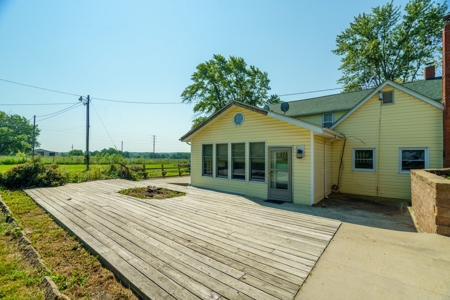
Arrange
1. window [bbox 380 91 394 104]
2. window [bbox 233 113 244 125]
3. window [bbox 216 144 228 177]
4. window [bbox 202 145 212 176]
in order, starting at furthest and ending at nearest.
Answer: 1. window [bbox 202 145 212 176]
2. window [bbox 216 144 228 177]
3. window [bbox 233 113 244 125]
4. window [bbox 380 91 394 104]

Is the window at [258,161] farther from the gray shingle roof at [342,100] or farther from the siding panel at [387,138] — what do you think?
the gray shingle roof at [342,100]

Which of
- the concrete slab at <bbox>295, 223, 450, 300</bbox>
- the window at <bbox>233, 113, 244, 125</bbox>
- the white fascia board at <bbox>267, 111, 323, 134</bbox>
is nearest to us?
the concrete slab at <bbox>295, 223, 450, 300</bbox>

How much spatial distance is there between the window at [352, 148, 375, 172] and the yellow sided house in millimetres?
35

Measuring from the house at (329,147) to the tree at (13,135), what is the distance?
5617cm

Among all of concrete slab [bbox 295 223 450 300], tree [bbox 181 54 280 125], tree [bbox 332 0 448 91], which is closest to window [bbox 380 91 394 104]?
concrete slab [bbox 295 223 450 300]

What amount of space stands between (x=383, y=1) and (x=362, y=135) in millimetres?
16810

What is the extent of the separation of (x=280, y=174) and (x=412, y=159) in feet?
17.6

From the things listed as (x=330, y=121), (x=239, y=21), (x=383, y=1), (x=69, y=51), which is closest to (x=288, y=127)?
(x=330, y=121)

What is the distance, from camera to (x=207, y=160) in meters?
9.48

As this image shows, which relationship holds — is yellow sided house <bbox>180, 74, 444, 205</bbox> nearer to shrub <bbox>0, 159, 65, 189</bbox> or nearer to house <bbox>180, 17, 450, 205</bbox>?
house <bbox>180, 17, 450, 205</bbox>

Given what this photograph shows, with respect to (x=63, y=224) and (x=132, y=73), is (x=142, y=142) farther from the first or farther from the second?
(x=63, y=224)

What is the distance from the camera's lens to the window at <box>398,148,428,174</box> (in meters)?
7.39

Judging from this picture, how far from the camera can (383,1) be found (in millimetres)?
16953

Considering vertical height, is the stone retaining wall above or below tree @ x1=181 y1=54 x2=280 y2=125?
below
